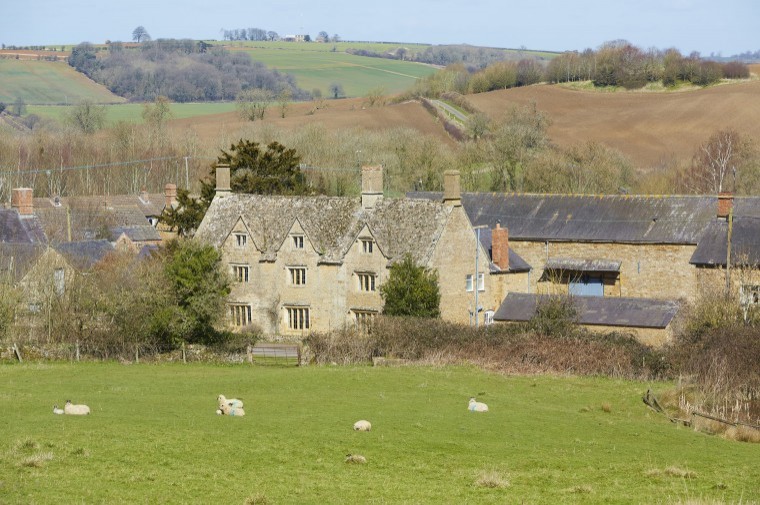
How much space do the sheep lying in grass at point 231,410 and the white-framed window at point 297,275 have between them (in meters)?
29.5

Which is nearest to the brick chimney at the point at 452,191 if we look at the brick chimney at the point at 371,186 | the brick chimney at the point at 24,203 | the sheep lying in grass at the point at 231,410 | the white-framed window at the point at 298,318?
the brick chimney at the point at 371,186

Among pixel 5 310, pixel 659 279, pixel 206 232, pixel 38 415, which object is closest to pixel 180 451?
pixel 38 415

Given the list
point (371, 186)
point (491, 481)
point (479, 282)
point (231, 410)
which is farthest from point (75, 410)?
point (371, 186)

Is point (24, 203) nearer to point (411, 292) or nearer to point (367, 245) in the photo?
point (367, 245)

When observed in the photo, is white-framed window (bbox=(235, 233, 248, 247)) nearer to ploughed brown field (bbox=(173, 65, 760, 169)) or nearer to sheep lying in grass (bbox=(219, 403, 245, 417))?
sheep lying in grass (bbox=(219, 403, 245, 417))

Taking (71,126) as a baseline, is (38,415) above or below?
below

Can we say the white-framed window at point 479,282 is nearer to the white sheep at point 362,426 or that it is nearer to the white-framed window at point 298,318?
the white-framed window at point 298,318

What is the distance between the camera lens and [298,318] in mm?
63500

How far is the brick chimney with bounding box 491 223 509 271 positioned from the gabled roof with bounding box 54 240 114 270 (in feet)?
70.1

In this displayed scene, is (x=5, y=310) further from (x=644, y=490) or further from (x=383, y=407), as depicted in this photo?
(x=644, y=490)

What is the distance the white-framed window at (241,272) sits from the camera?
213 ft

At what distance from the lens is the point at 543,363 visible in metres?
49.6

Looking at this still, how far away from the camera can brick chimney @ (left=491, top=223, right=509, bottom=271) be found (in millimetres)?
65875

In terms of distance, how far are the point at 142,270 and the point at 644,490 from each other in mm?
38903
